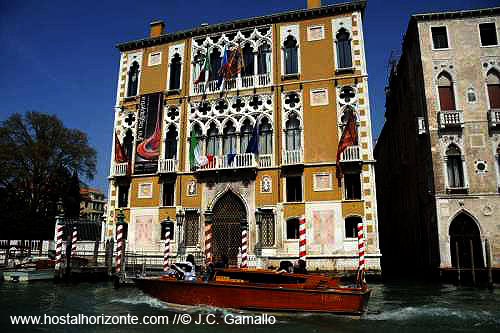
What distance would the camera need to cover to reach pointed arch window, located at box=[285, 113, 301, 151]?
67.9ft

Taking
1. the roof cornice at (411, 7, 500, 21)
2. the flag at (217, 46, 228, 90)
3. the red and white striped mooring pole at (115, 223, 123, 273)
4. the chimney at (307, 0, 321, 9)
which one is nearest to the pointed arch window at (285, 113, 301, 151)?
the flag at (217, 46, 228, 90)

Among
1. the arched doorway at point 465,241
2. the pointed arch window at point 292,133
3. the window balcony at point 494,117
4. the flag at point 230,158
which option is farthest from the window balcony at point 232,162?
the window balcony at point 494,117

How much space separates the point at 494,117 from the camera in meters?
18.5

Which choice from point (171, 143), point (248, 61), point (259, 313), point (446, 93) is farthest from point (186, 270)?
point (446, 93)

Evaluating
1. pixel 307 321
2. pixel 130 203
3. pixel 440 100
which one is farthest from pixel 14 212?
pixel 440 100

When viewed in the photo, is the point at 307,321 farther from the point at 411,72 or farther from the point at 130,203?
the point at 411,72

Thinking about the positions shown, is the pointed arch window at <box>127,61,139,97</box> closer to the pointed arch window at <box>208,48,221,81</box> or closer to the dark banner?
the dark banner

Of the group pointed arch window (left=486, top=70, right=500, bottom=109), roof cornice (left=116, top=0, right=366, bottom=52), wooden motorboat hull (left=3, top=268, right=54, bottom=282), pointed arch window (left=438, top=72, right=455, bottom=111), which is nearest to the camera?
wooden motorboat hull (left=3, top=268, right=54, bottom=282)

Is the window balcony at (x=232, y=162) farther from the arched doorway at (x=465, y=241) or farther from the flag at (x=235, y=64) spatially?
the arched doorway at (x=465, y=241)

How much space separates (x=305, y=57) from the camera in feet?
70.4

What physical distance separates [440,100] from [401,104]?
7.46 meters

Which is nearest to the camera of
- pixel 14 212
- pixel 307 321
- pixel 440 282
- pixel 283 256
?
pixel 307 321

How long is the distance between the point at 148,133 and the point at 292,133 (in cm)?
837

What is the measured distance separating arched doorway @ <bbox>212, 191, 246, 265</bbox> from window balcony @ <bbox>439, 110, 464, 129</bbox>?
1057cm
